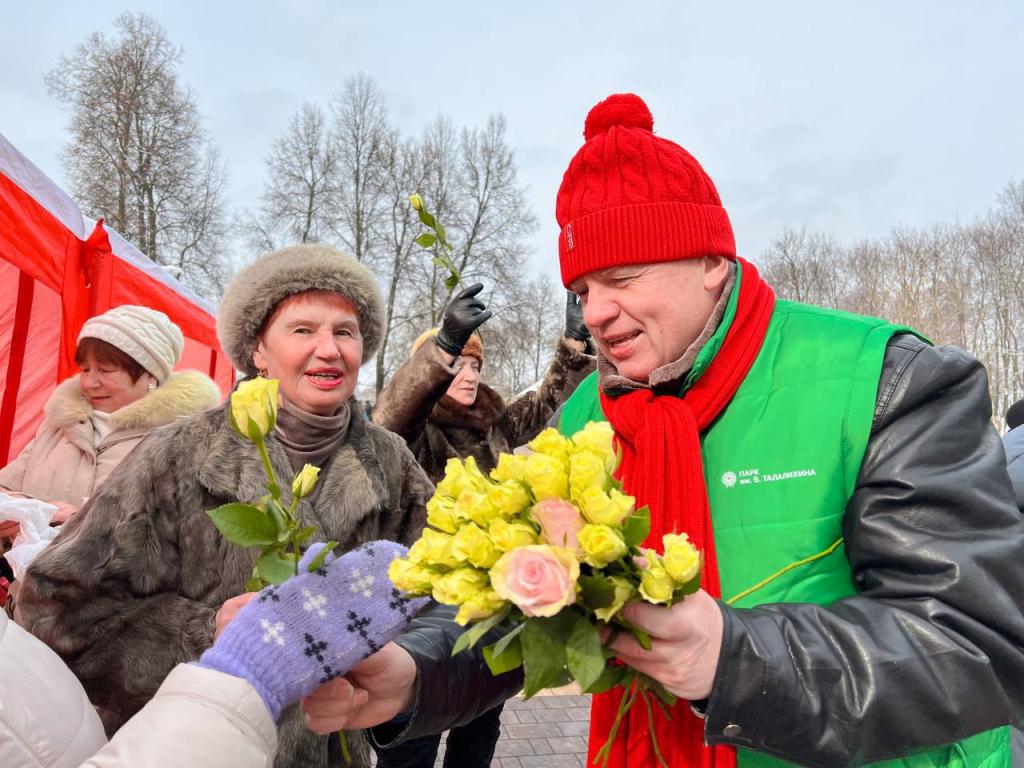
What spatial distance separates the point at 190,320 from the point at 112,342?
4.04m

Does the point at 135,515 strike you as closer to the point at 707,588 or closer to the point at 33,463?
the point at 707,588

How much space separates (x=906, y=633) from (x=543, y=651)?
0.61 meters

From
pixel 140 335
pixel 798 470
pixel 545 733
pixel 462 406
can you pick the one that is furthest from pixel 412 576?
pixel 545 733

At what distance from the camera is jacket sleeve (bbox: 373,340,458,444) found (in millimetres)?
3672

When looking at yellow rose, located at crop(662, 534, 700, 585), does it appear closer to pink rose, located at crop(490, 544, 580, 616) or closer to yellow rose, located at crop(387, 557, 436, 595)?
pink rose, located at crop(490, 544, 580, 616)

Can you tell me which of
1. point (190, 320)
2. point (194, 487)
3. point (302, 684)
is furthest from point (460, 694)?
point (190, 320)

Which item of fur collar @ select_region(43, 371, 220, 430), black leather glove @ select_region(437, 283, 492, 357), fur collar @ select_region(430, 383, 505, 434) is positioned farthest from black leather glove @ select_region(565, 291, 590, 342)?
fur collar @ select_region(43, 371, 220, 430)

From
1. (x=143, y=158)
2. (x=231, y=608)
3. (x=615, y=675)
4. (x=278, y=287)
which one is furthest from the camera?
(x=143, y=158)

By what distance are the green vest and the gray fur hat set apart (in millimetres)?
1476

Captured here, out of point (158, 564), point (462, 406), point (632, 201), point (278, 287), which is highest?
point (278, 287)

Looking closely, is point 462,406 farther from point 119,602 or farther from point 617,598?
point 617,598

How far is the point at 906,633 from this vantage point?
1.08m

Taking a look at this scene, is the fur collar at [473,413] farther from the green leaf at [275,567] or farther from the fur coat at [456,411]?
the green leaf at [275,567]

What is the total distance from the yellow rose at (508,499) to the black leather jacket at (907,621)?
14.9 inches
